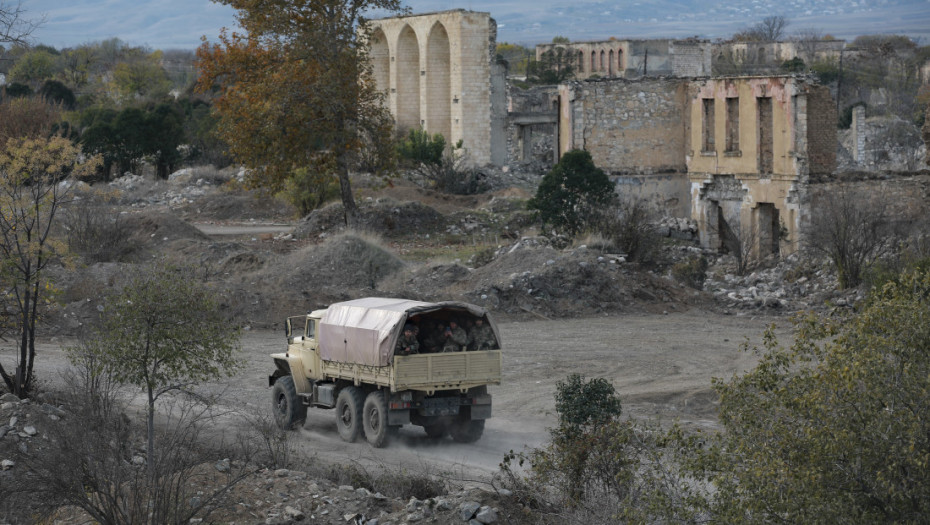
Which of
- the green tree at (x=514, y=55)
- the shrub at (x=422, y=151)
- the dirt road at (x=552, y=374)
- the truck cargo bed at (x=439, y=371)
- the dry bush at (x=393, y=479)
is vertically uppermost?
the green tree at (x=514, y=55)

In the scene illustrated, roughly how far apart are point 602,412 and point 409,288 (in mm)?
15780

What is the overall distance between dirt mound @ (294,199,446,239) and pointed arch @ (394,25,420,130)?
24.1 meters

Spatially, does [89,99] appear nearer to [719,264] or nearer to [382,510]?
[719,264]

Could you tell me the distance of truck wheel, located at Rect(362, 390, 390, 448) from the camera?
1458cm

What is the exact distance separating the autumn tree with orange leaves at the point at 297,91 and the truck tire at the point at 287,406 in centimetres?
1859

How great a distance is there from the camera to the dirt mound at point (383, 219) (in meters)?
39.2

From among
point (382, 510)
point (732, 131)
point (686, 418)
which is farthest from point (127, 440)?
point (732, 131)

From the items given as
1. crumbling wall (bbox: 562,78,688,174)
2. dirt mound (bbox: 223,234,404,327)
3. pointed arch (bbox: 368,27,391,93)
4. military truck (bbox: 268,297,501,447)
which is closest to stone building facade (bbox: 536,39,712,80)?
pointed arch (bbox: 368,27,391,93)

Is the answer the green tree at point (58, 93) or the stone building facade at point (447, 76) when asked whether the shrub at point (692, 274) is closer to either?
the stone building facade at point (447, 76)

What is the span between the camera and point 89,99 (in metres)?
82.9

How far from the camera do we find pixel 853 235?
26.0 m

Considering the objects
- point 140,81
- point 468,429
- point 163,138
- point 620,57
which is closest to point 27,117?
point 163,138

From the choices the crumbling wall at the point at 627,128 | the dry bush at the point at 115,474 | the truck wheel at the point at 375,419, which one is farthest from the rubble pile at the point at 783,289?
the dry bush at the point at 115,474

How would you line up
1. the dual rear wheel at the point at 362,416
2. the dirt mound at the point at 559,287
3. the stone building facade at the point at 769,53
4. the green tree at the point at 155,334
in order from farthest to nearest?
the stone building facade at the point at 769,53 < the dirt mound at the point at 559,287 < the dual rear wheel at the point at 362,416 < the green tree at the point at 155,334
